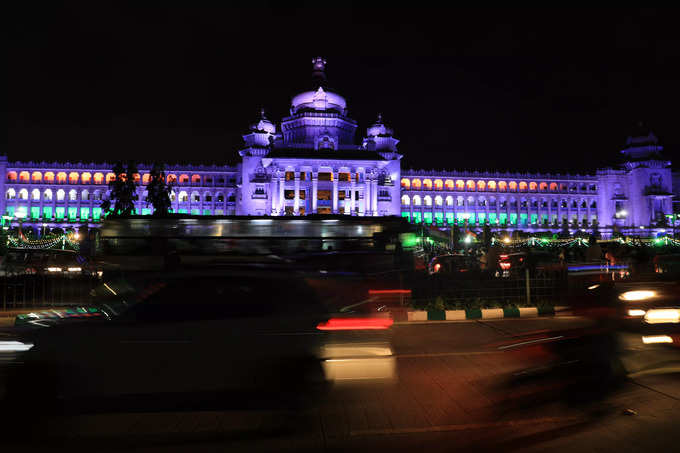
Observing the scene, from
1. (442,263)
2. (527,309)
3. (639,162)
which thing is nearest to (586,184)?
(639,162)

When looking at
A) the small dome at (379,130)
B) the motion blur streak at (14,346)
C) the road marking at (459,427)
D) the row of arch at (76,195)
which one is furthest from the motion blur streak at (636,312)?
the row of arch at (76,195)

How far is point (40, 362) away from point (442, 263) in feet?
80.8

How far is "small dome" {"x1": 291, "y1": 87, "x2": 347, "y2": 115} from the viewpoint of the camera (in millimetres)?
86250

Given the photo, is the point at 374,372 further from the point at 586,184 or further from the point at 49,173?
the point at 586,184

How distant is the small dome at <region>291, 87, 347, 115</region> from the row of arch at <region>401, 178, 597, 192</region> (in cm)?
1922

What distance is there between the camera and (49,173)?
83812 mm

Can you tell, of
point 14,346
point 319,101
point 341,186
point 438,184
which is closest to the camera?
point 14,346

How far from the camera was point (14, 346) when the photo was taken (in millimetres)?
5695

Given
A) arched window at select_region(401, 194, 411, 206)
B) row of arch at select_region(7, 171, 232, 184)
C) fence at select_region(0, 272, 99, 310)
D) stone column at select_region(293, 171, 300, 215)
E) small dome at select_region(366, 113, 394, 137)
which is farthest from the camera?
arched window at select_region(401, 194, 411, 206)

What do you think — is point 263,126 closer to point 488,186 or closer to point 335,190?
point 335,190

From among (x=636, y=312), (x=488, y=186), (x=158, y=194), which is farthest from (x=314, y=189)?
(x=636, y=312)

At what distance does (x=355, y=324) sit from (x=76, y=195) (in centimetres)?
9228

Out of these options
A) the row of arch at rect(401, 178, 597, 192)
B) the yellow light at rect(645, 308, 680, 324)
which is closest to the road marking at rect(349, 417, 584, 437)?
the yellow light at rect(645, 308, 680, 324)

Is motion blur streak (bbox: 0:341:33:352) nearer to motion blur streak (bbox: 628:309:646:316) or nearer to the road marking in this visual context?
the road marking
